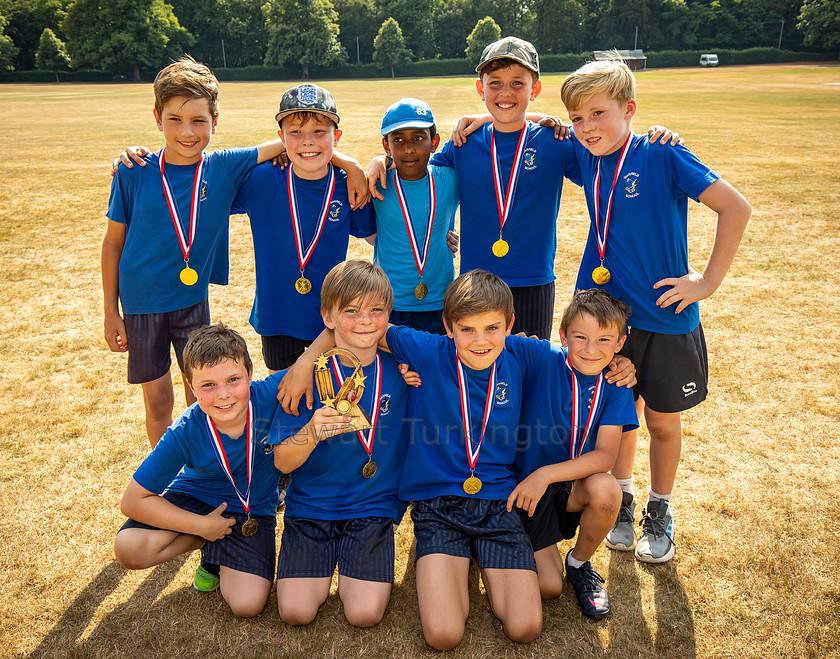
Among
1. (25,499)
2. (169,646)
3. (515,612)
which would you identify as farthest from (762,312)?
(25,499)

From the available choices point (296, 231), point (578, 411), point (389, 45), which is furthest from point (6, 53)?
point (578, 411)

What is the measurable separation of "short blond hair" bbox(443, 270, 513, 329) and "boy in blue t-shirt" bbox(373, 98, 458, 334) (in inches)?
19.9

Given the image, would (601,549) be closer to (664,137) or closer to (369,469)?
(369,469)

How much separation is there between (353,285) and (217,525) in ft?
4.27

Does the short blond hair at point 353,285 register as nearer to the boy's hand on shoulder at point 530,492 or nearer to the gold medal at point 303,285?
the gold medal at point 303,285

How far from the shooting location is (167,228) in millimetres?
3410

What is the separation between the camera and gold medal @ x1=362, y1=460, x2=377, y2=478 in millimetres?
3062

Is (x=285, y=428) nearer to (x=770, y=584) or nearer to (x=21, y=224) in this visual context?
(x=770, y=584)

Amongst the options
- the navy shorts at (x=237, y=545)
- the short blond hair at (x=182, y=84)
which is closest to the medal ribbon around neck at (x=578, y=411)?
the navy shorts at (x=237, y=545)

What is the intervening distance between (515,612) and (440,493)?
63cm

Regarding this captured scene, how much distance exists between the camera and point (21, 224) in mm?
9539

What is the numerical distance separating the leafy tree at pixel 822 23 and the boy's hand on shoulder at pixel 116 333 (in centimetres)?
7098

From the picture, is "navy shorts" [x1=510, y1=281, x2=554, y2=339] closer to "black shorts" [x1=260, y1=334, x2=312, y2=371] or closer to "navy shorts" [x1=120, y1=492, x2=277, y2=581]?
"black shorts" [x1=260, y1=334, x2=312, y2=371]

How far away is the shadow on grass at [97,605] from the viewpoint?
270cm
